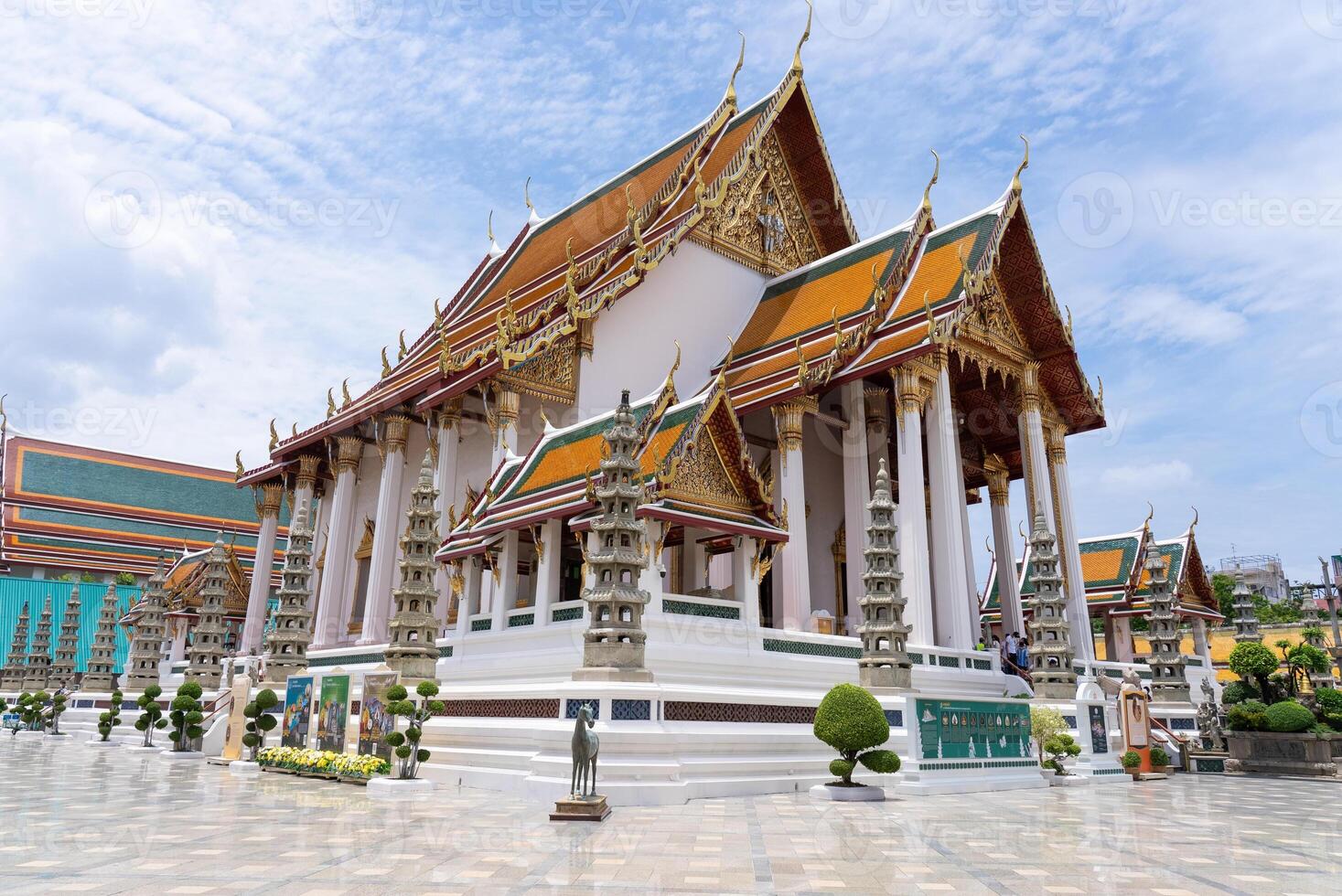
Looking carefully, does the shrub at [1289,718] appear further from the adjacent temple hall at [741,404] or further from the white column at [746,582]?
the white column at [746,582]

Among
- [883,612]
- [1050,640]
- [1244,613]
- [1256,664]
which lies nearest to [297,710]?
[883,612]

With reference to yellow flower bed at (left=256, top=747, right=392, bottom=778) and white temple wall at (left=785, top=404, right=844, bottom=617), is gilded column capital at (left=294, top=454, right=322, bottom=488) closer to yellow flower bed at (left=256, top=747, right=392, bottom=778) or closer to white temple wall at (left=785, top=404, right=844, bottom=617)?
yellow flower bed at (left=256, top=747, right=392, bottom=778)

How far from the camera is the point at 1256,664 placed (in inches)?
618

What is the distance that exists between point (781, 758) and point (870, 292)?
9259 mm

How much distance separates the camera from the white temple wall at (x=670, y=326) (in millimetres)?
16391

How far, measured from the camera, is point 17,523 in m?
33.0

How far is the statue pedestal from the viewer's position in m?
7.01

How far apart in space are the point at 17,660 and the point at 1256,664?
31.0 metres

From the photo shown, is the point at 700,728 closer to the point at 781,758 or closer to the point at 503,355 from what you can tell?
the point at 781,758

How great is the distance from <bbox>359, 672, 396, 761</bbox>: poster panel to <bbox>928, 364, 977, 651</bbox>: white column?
8.61 m

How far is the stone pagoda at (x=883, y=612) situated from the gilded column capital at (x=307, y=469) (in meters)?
15.1

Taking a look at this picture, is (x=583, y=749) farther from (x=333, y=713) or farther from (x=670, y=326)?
(x=670, y=326)

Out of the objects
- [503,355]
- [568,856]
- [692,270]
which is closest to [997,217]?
[692,270]

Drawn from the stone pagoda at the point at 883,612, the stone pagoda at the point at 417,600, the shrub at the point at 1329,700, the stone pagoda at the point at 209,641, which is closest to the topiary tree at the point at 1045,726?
the stone pagoda at the point at 883,612
